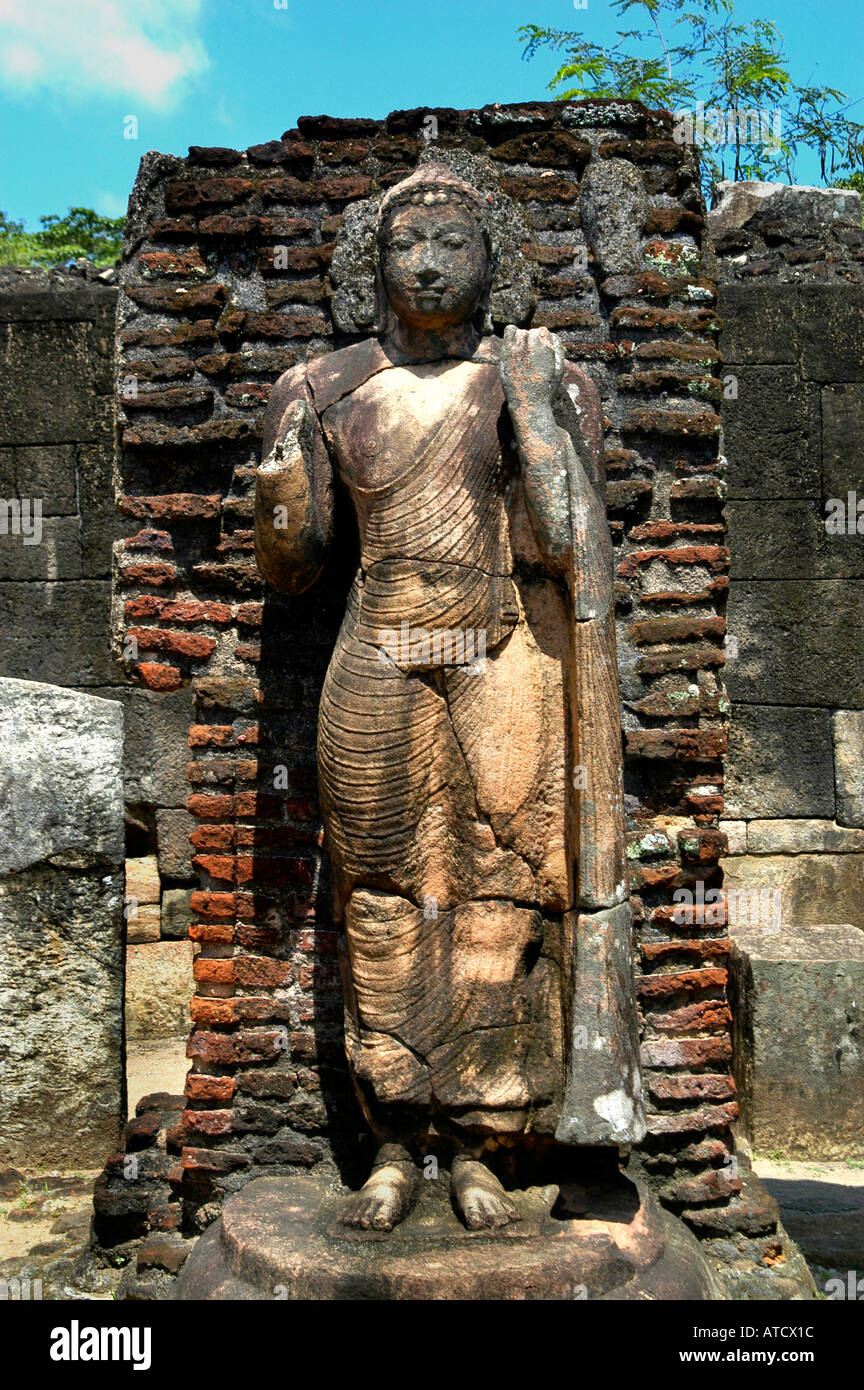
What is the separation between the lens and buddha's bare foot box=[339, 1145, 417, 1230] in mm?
3400

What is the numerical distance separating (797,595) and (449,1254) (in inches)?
192

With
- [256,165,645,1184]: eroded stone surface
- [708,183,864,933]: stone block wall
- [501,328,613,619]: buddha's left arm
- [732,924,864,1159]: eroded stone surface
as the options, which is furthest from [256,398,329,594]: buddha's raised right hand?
[708,183,864,933]: stone block wall

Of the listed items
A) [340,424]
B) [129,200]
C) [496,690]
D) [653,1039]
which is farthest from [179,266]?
[653,1039]

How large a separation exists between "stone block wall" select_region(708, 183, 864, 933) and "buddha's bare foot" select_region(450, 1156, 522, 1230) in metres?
3.98

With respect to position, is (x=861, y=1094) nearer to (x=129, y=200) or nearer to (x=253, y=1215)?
(x=253, y=1215)

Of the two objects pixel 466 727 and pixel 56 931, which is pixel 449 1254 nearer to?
pixel 466 727

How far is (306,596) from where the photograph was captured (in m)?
4.30

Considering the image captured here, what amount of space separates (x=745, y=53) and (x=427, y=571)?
11.5m

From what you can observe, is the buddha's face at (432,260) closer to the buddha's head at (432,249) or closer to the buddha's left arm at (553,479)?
the buddha's head at (432,249)

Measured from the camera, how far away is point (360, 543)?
12.7 ft

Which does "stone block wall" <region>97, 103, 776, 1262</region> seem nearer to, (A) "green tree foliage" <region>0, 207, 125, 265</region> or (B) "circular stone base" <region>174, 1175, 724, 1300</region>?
(B) "circular stone base" <region>174, 1175, 724, 1300</region>

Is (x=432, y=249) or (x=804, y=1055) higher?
(x=432, y=249)

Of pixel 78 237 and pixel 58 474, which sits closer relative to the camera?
pixel 58 474

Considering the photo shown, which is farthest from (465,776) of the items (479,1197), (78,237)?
(78,237)
